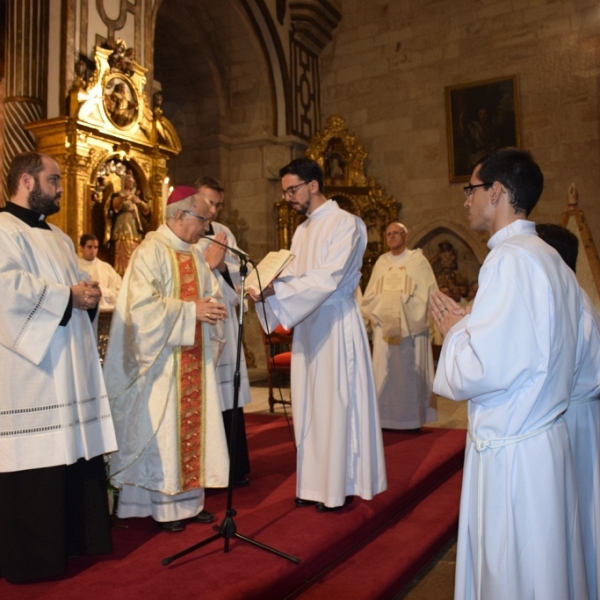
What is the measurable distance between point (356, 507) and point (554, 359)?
2.05 metres

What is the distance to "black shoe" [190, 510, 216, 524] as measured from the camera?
342cm

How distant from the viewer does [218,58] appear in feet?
41.3

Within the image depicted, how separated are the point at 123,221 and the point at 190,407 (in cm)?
550

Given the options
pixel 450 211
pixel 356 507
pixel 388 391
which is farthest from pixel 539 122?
pixel 356 507

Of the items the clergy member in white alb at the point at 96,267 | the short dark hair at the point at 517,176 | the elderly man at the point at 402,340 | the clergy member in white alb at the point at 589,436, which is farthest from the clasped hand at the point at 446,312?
the clergy member in white alb at the point at 96,267

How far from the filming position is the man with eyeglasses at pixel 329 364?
3576 mm

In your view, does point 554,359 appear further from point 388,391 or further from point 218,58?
point 218,58

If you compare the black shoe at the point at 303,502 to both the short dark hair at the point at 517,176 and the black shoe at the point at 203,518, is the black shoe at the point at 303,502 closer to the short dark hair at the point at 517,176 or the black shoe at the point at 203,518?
the black shoe at the point at 203,518

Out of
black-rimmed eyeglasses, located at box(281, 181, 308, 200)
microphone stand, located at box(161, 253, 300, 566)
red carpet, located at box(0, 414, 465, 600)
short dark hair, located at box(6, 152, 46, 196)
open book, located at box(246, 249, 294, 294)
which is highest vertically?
black-rimmed eyeglasses, located at box(281, 181, 308, 200)

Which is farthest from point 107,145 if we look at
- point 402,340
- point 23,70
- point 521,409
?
point 521,409

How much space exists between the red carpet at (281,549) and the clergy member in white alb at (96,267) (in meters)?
3.84

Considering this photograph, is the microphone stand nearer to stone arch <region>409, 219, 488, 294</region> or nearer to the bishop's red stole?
the bishop's red stole

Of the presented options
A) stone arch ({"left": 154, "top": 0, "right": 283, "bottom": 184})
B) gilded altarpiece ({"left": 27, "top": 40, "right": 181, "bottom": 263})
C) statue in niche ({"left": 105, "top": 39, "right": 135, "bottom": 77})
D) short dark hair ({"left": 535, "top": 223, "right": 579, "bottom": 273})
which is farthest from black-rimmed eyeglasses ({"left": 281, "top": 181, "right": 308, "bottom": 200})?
stone arch ({"left": 154, "top": 0, "right": 283, "bottom": 184})

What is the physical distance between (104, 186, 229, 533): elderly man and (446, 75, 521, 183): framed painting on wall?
975 cm
